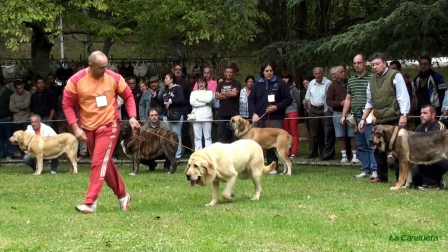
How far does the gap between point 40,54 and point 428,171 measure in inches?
558

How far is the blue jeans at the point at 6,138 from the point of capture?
20188mm

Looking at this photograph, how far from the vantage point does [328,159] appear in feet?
59.7

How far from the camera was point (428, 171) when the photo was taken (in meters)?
12.5

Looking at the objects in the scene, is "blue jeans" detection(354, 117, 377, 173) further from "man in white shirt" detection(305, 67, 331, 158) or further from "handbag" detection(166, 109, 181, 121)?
"handbag" detection(166, 109, 181, 121)

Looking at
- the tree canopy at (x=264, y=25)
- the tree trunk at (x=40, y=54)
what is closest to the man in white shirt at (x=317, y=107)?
the tree canopy at (x=264, y=25)

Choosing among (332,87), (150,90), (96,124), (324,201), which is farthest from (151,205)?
(150,90)

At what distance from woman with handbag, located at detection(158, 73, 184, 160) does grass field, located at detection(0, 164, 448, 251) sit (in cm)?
423

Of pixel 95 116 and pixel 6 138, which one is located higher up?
pixel 95 116

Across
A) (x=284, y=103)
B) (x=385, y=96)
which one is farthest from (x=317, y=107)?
(x=385, y=96)

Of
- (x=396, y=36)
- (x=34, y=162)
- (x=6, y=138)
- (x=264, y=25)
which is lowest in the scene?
(x=34, y=162)

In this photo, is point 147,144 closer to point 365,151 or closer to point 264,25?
point 365,151

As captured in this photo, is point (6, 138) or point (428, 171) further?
point (6, 138)

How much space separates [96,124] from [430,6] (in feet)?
21.7

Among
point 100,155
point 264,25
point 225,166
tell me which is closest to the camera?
point 100,155
